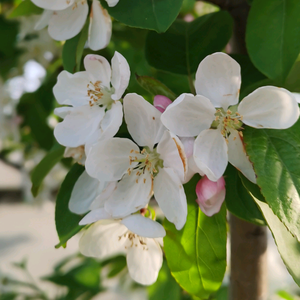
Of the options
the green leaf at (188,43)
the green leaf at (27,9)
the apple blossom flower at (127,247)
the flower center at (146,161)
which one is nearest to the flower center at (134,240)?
the apple blossom flower at (127,247)

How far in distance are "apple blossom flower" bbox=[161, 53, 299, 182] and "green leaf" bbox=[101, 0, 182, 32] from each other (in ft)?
0.21

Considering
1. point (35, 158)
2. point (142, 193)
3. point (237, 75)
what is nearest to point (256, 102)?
point (237, 75)

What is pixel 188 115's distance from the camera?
287mm

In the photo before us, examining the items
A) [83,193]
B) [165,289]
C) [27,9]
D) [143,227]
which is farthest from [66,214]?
[165,289]

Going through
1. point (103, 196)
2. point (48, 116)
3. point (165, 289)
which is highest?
point (103, 196)

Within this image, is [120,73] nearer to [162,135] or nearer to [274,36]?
[162,135]

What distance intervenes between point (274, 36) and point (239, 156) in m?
0.15

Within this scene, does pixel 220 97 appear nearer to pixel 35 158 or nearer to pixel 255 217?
pixel 255 217

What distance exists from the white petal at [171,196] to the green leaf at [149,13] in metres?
0.13

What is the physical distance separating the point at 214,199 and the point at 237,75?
11 cm

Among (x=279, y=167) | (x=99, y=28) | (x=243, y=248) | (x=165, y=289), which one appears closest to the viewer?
(x=279, y=167)

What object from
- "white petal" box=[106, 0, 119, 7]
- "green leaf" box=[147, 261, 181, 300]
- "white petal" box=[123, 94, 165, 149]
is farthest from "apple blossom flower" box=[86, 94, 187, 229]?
"green leaf" box=[147, 261, 181, 300]

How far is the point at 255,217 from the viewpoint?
1.29 feet

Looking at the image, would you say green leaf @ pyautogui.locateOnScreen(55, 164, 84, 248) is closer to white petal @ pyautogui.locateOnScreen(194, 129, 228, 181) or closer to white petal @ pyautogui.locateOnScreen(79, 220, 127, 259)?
white petal @ pyautogui.locateOnScreen(79, 220, 127, 259)
